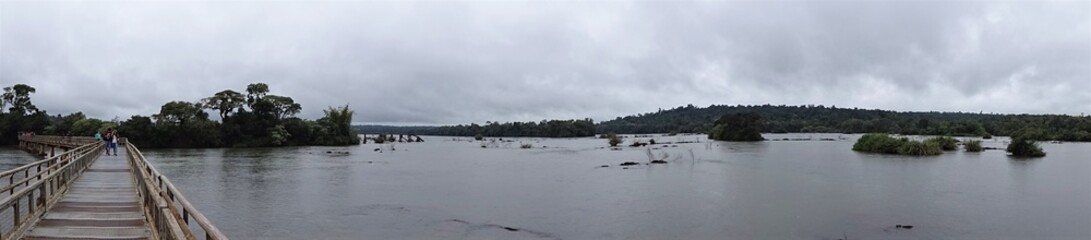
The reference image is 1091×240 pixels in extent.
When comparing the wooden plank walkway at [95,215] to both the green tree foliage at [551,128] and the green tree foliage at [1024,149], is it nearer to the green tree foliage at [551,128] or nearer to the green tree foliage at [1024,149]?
the green tree foliage at [1024,149]

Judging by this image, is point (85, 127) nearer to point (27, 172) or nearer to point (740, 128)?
point (27, 172)

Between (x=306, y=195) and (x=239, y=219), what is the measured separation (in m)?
6.37

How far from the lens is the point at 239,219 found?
61.9 ft

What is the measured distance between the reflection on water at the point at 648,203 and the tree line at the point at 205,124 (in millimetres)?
46134

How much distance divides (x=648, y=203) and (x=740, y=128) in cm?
8705

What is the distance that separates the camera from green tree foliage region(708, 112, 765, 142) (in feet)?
340

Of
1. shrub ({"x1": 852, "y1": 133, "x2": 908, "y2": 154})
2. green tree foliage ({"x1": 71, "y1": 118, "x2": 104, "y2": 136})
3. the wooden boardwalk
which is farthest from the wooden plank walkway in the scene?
green tree foliage ({"x1": 71, "y1": 118, "x2": 104, "y2": 136})

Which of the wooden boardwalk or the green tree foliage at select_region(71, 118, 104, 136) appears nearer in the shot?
the wooden boardwalk

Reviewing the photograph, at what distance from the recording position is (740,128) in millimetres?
105312

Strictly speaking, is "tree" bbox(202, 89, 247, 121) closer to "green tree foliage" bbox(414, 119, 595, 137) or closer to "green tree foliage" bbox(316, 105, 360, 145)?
"green tree foliage" bbox(316, 105, 360, 145)

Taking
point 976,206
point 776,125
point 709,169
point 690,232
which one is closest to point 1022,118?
point 776,125

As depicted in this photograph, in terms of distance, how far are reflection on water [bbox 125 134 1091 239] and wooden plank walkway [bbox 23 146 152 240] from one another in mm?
3282

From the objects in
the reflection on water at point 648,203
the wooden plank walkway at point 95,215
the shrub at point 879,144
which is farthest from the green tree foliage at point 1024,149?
the wooden plank walkway at point 95,215

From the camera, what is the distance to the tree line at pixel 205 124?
7706cm
